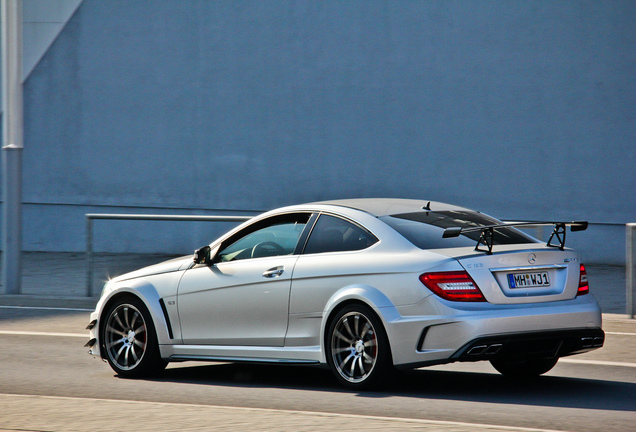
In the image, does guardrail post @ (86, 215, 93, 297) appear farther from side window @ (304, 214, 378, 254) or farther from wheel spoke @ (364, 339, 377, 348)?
wheel spoke @ (364, 339, 377, 348)

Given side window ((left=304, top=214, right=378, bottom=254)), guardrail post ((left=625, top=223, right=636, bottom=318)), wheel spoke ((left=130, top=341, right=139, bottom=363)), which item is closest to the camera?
side window ((left=304, top=214, right=378, bottom=254))

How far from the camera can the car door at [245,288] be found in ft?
25.8

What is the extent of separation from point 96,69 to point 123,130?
1.41m

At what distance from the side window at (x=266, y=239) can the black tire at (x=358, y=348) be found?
83 cm

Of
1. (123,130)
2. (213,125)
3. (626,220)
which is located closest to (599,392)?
(626,220)

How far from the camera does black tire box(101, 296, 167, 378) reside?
8.50 m

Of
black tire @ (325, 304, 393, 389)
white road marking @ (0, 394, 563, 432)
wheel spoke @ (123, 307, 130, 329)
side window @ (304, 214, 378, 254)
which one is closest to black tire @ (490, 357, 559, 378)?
black tire @ (325, 304, 393, 389)

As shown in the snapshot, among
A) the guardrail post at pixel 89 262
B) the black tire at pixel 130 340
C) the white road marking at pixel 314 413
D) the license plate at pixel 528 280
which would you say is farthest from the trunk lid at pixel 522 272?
the guardrail post at pixel 89 262

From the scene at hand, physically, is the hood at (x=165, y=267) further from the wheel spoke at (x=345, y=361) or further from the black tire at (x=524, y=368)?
the black tire at (x=524, y=368)

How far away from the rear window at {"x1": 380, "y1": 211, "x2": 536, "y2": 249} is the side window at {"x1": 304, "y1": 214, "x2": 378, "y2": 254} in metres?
0.21

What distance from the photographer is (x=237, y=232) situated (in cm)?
842

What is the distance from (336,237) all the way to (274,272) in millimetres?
547

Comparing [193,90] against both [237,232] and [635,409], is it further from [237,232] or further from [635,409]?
[635,409]

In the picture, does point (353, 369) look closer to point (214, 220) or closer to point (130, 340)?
point (130, 340)
